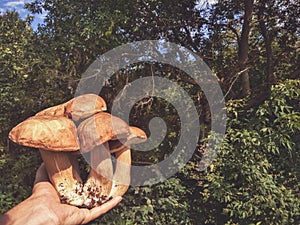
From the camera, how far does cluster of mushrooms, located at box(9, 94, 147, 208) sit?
4.60 ft

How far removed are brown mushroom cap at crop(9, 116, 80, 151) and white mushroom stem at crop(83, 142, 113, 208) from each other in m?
0.12

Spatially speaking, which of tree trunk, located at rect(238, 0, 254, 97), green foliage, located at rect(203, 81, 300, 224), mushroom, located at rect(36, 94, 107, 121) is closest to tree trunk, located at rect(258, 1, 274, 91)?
tree trunk, located at rect(238, 0, 254, 97)

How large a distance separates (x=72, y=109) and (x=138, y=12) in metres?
1.49

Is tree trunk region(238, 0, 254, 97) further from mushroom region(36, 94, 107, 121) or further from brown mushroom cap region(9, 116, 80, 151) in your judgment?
brown mushroom cap region(9, 116, 80, 151)

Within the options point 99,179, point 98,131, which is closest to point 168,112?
point 99,179

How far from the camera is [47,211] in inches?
58.4

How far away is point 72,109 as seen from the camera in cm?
154

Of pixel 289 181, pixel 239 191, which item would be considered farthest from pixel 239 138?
pixel 289 181

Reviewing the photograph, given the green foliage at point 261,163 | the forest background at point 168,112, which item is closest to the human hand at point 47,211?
the forest background at point 168,112

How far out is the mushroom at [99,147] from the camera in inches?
56.4

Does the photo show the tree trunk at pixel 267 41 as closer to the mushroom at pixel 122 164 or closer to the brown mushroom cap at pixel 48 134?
the mushroom at pixel 122 164

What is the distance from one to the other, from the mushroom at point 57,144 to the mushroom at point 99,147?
0.04 metres

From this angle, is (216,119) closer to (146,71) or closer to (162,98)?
(162,98)

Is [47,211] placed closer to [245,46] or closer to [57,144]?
[57,144]
